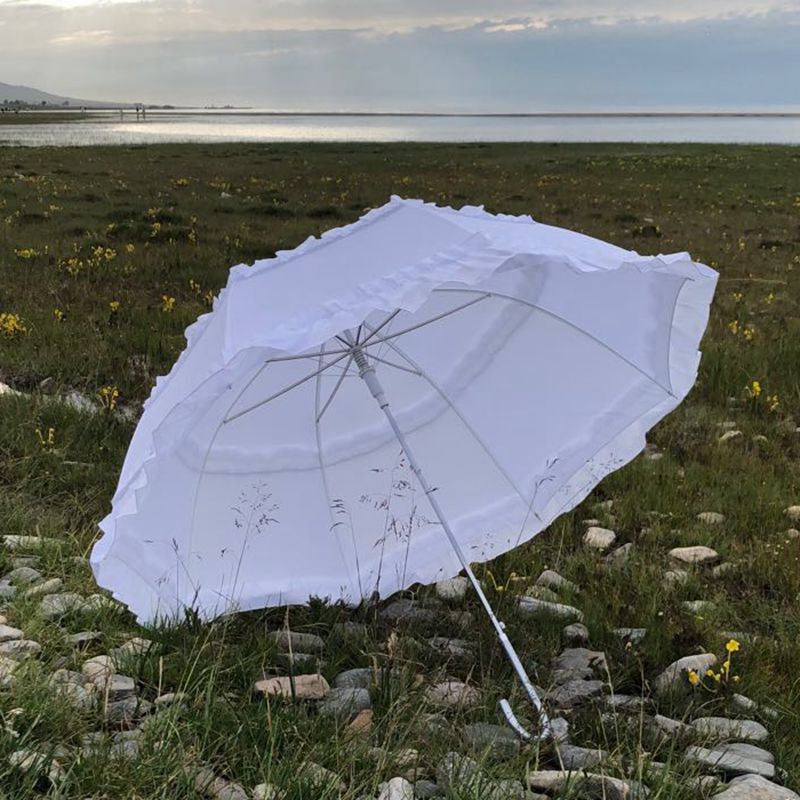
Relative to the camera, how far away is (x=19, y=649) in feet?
11.2

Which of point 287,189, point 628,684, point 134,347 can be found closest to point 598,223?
point 287,189

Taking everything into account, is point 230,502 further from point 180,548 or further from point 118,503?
point 118,503

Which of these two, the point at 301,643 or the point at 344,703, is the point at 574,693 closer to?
the point at 344,703

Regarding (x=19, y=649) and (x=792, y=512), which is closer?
(x=19, y=649)

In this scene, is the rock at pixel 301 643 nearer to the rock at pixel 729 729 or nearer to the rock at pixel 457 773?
the rock at pixel 457 773

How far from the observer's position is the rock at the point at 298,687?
3.32 meters

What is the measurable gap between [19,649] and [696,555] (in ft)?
12.0

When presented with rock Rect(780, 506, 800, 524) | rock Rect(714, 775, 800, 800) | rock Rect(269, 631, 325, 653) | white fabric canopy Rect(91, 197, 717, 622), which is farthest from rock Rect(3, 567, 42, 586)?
rock Rect(780, 506, 800, 524)

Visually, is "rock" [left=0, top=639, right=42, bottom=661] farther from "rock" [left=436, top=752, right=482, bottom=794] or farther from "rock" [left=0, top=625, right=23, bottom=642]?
"rock" [left=436, top=752, right=482, bottom=794]

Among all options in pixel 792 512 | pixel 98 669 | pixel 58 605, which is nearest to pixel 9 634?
pixel 58 605

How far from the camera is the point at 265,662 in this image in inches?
143

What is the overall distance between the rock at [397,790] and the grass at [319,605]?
8 centimetres

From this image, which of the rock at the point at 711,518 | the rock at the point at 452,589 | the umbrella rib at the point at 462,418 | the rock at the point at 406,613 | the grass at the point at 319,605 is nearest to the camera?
the grass at the point at 319,605

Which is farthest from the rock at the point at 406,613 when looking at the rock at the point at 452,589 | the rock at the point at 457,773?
the rock at the point at 457,773
